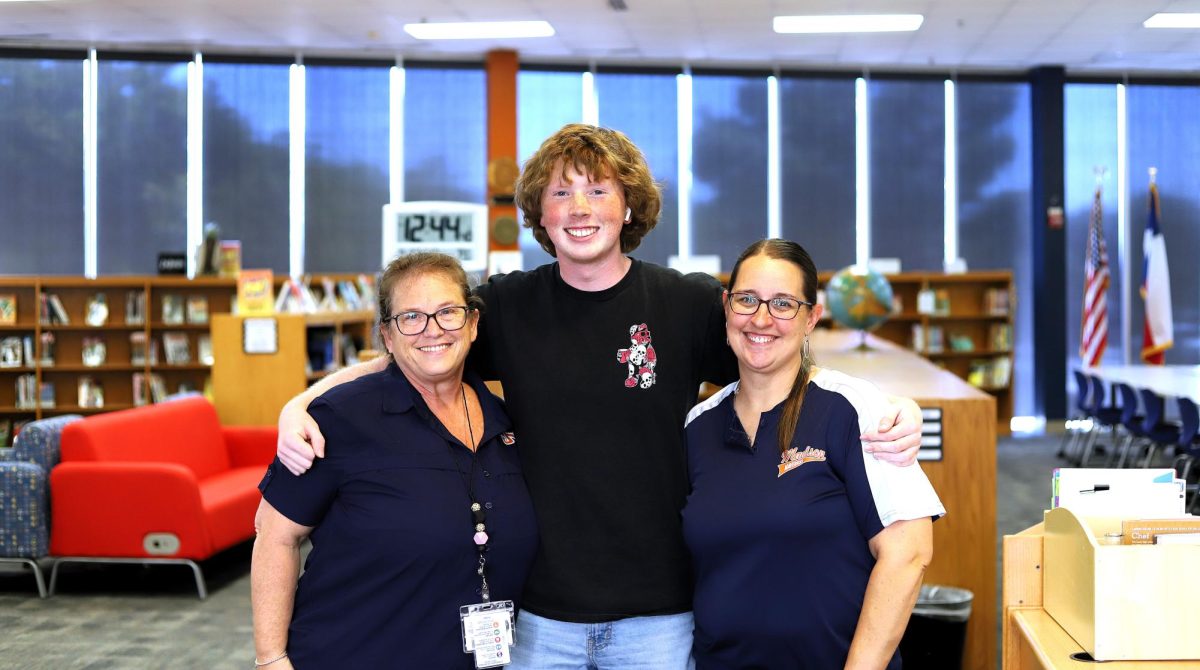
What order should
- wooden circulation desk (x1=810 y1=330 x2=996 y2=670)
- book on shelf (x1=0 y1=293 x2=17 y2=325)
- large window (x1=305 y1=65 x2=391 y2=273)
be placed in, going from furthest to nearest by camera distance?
large window (x1=305 y1=65 x2=391 y2=273)
book on shelf (x1=0 y1=293 x2=17 y2=325)
wooden circulation desk (x1=810 y1=330 x2=996 y2=670)

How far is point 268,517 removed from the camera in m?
2.00

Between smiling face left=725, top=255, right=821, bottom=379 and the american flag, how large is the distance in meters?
10.6

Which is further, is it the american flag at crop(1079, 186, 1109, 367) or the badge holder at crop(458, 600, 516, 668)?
the american flag at crop(1079, 186, 1109, 367)

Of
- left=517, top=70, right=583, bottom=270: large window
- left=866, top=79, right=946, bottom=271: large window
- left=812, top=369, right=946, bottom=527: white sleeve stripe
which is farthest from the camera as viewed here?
left=866, top=79, right=946, bottom=271: large window

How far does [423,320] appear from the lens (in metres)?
2.09

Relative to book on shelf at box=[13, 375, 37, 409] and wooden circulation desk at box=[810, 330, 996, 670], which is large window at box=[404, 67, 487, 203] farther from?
wooden circulation desk at box=[810, 330, 996, 670]

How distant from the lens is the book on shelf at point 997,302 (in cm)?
1197

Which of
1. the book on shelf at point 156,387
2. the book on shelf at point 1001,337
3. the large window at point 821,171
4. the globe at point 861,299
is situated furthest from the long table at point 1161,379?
the book on shelf at point 156,387

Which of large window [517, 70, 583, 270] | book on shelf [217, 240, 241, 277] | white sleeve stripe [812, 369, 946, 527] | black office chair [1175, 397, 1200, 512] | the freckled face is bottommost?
black office chair [1175, 397, 1200, 512]

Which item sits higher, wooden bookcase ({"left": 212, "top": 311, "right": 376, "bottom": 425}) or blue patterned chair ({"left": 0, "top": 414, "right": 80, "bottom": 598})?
wooden bookcase ({"left": 212, "top": 311, "right": 376, "bottom": 425})

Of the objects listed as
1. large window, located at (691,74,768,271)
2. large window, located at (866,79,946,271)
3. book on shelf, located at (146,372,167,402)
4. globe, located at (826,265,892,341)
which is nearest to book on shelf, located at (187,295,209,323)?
book on shelf, located at (146,372,167,402)

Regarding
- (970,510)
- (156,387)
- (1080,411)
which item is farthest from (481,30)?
(970,510)

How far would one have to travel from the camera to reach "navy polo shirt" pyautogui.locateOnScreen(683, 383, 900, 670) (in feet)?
6.25

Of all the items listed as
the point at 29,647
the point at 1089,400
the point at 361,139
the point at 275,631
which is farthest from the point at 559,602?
the point at 361,139
